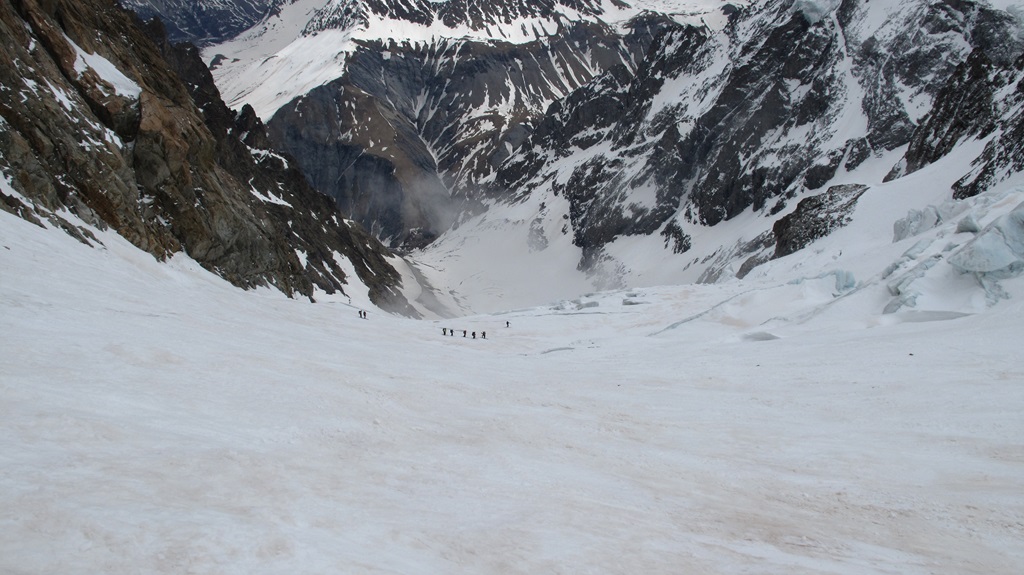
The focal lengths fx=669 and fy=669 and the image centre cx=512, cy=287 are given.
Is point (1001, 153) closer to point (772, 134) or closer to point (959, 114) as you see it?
point (959, 114)

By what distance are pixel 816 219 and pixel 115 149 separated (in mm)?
51453

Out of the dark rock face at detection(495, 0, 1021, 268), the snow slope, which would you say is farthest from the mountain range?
the snow slope

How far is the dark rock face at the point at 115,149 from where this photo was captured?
94.4 ft

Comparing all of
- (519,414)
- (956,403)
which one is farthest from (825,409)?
(519,414)

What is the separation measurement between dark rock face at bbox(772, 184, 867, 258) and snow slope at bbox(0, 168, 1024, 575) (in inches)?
1450

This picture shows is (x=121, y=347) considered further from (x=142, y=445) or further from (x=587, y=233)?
(x=587, y=233)

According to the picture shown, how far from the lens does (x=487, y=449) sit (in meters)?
8.88

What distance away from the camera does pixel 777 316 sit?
2409 cm

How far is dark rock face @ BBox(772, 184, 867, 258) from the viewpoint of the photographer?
176ft

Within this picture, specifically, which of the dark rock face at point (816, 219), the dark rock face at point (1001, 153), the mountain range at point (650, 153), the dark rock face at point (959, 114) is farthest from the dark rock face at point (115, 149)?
the dark rock face at point (959, 114)

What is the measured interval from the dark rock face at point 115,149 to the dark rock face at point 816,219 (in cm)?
4268

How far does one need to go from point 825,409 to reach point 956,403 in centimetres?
208

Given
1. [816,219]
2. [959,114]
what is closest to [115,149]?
[816,219]

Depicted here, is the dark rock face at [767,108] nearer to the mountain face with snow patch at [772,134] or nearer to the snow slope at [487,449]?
the mountain face with snow patch at [772,134]
